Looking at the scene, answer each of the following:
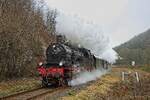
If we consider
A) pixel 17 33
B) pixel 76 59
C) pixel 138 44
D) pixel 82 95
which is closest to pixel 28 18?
pixel 17 33

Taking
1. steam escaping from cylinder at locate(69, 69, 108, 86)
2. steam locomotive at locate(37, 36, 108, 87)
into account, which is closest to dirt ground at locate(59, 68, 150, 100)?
steam locomotive at locate(37, 36, 108, 87)

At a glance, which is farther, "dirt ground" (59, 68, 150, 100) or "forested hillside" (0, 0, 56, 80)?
"forested hillside" (0, 0, 56, 80)

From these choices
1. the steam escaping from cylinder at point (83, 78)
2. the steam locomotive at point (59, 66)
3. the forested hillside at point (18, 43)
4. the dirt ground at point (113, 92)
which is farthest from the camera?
the steam escaping from cylinder at point (83, 78)

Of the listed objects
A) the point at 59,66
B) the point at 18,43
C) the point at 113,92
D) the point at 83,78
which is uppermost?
the point at 18,43

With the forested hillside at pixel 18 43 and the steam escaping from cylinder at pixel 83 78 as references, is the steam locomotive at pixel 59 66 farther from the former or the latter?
the forested hillside at pixel 18 43

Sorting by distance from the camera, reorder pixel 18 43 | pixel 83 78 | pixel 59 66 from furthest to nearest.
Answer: pixel 83 78 < pixel 18 43 < pixel 59 66

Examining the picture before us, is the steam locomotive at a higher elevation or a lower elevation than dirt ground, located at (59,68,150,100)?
higher

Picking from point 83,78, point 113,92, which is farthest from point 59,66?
point 83,78

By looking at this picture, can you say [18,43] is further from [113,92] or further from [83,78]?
[113,92]

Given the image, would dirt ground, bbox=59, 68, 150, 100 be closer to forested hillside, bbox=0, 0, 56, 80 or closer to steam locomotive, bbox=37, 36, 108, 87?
steam locomotive, bbox=37, 36, 108, 87

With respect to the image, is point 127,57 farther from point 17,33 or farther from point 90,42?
point 17,33

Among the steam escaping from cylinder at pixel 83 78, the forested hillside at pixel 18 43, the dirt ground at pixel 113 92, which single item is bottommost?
the dirt ground at pixel 113 92

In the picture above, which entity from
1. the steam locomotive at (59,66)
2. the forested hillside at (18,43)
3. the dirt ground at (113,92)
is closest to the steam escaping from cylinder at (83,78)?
the steam locomotive at (59,66)

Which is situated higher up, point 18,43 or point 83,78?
point 18,43
